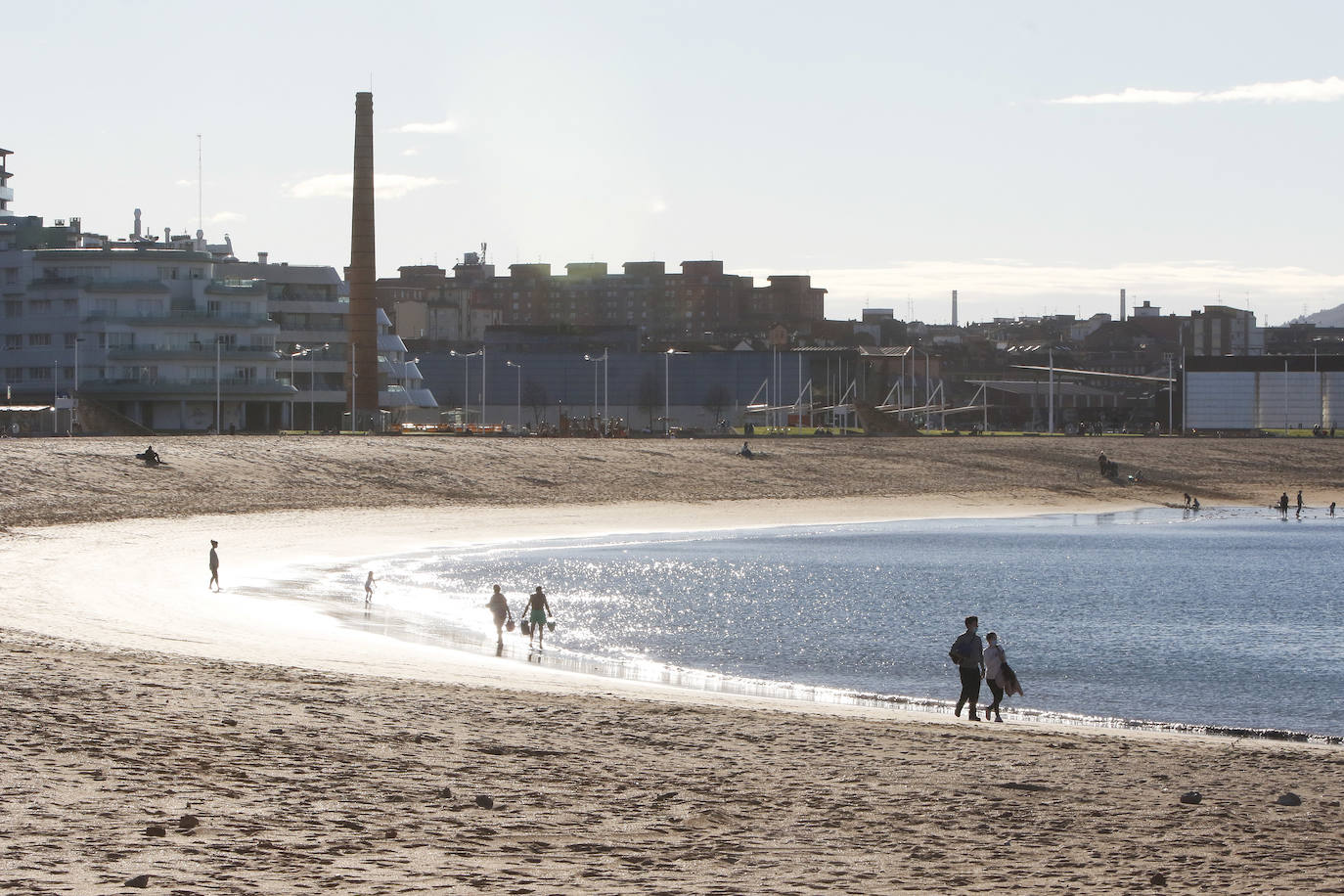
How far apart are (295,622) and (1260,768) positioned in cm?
2225

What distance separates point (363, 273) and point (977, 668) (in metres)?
99.2

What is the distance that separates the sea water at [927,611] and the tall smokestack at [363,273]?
57221mm

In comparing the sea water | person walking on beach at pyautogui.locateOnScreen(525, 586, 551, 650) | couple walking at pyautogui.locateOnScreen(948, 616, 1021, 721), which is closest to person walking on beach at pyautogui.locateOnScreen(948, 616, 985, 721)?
couple walking at pyautogui.locateOnScreen(948, 616, 1021, 721)

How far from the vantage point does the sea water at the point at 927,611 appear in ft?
101

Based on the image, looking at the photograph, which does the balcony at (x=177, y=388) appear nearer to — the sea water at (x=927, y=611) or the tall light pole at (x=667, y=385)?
the sea water at (x=927, y=611)

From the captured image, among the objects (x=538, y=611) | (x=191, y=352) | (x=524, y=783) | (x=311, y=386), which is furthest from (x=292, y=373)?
(x=524, y=783)

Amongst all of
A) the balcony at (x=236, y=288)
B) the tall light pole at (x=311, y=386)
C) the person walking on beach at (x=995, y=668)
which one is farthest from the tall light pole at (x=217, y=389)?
the person walking on beach at (x=995, y=668)

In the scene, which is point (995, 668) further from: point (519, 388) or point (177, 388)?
point (519, 388)

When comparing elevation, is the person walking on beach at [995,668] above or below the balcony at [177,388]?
below

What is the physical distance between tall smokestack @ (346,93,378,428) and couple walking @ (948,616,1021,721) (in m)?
96.5

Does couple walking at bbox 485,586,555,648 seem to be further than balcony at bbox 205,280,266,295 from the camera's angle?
No

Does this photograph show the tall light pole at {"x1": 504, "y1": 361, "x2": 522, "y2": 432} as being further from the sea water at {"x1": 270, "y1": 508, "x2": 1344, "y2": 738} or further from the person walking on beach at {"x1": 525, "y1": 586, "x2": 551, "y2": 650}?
the person walking on beach at {"x1": 525, "y1": 586, "x2": 551, "y2": 650}

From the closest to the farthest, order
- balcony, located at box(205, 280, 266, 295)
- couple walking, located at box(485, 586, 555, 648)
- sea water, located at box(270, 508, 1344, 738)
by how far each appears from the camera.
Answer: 1. sea water, located at box(270, 508, 1344, 738)
2. couple walking, located at box(485, 586, 555, 648)
3. balcony, located at box(205, 280, 266, 295)

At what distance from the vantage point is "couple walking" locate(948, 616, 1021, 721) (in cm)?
2472
